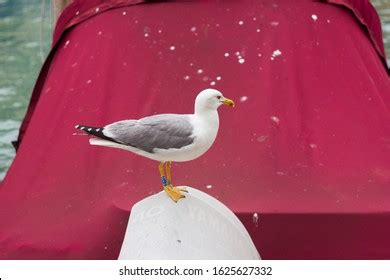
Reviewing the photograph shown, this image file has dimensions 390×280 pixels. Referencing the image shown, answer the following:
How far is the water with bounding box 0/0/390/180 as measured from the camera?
8.11 ft

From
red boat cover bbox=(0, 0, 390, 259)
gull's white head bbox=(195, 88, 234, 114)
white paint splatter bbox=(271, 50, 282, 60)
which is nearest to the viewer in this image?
gull's white head bbox=(195, 88, 234, 114)

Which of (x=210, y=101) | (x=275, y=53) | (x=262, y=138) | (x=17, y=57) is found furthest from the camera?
(x=17, y=57)

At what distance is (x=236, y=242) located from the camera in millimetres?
846

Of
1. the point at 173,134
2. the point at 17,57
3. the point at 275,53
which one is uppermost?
the point at 17,57

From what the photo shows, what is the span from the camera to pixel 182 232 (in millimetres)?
795

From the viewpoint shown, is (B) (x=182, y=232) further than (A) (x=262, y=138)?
No

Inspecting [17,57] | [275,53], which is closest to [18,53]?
[17,57]

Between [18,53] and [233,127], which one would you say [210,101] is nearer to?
[233,127]

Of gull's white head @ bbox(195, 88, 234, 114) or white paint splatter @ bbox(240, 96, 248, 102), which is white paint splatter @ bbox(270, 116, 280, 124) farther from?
gull's white head @ bbox(195, 88, 234, 114)

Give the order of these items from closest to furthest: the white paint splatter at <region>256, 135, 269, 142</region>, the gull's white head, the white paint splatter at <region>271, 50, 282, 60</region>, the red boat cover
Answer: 1. the gull's white head
2. the red boat cover
3. the white paint splatter at <region>256, 135, 269, 142</region>
4. the white paint splatter at <region>271, 50, 282, 60</region>

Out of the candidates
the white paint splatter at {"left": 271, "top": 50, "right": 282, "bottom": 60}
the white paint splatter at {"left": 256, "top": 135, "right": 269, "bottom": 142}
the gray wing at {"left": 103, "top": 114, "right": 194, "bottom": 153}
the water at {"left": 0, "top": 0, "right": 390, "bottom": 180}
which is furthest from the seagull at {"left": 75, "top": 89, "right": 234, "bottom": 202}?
the water at {"left": 0, "top": 0, "right": 390, "bottom": 180}

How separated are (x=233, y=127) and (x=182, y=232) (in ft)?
1.64

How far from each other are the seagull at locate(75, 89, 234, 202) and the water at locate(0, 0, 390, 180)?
1.41 m
